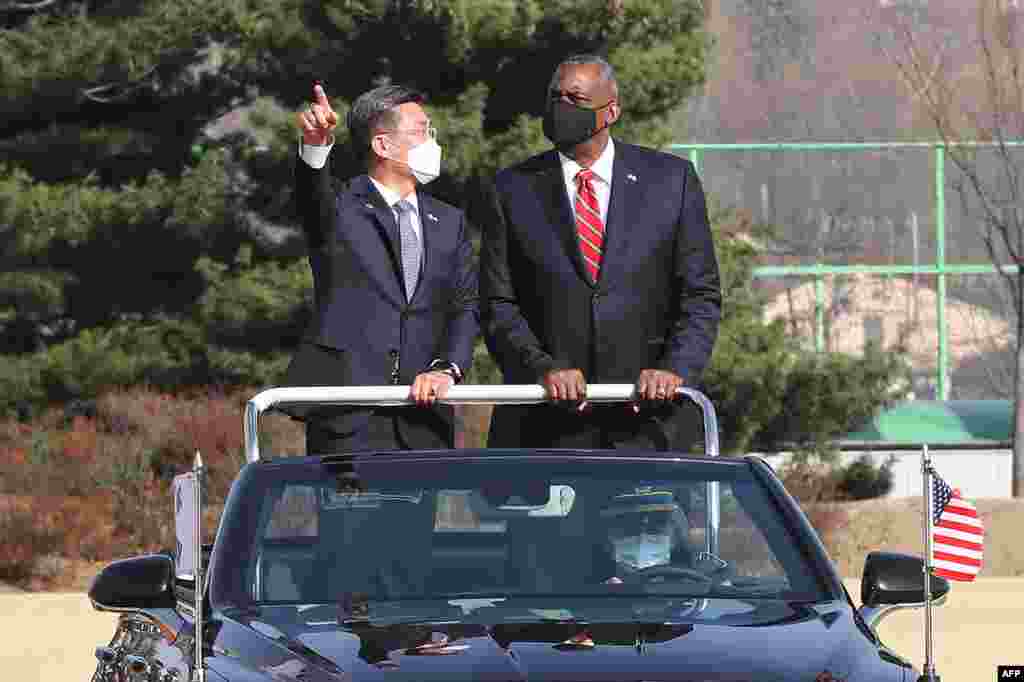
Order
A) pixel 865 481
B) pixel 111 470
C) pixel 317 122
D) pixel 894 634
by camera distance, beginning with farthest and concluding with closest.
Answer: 1. pixel 865 481
2. pixel 111 470
3. pixel 894 634
4. pixel 317 122

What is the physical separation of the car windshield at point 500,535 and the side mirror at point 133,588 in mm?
132

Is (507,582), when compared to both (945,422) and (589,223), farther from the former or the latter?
(945,422)

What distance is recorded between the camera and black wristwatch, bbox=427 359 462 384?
7.40m

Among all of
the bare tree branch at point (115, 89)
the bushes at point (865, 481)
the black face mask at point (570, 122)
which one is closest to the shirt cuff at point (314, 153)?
the black face mask at point (570, 122)

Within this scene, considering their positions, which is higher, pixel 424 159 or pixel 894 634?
pixel 424 159

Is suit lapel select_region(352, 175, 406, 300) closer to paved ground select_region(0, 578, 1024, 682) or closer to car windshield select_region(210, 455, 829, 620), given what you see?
car windshield select_region(210, 455, 829, 620)

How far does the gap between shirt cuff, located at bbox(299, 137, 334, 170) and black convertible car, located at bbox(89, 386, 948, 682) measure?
1.69 m

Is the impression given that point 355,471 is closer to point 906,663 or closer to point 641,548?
point 641,548

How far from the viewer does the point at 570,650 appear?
4.64m

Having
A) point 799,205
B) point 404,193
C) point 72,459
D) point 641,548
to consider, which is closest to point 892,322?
point 799,205

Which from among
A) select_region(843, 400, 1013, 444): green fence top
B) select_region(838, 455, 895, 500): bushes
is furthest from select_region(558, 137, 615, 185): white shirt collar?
select_region(843, 400, 1013, 444): green fence top

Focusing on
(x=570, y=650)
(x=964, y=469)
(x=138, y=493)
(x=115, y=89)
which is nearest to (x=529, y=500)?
(x=570, y=650)

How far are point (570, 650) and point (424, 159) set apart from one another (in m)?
3.15

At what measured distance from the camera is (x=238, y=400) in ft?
61.8
